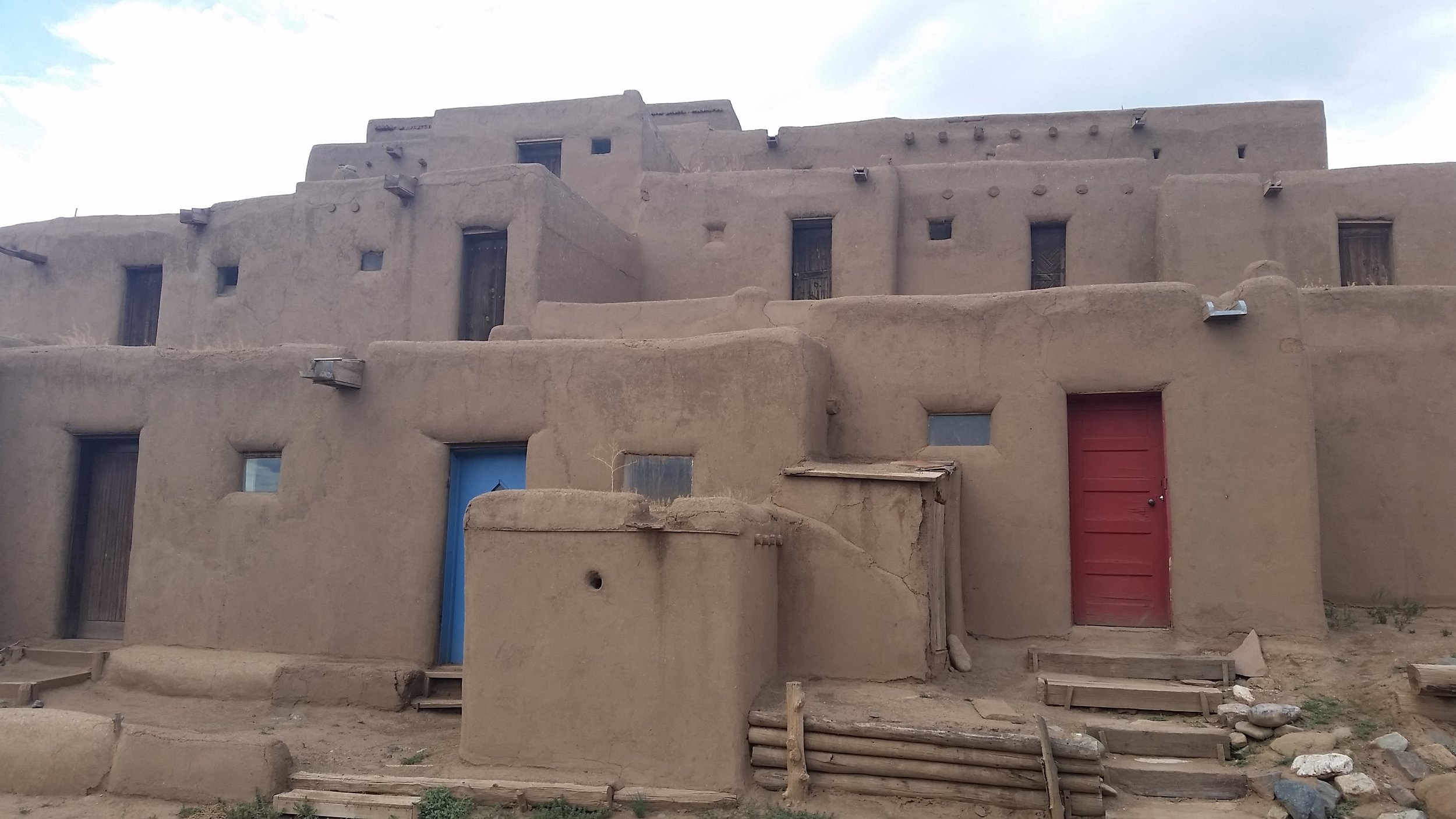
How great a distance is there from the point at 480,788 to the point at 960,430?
5178 millimetres

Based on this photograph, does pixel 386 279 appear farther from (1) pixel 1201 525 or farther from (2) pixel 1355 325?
(2) pixel 1355 325

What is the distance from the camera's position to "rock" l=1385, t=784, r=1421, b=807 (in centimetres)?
590

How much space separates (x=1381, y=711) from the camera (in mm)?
6824

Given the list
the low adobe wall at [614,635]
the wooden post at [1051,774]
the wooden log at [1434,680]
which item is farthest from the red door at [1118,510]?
the low adobe wall at [614,635]

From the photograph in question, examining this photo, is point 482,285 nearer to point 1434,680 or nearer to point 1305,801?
point 1305,801

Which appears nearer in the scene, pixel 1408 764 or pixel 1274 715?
pixel 1408 764

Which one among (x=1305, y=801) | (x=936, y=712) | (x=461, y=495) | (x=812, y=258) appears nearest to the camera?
(x=1305, y=801)

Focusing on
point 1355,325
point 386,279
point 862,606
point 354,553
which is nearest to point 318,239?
point 386,279

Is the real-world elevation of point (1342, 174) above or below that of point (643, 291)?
above

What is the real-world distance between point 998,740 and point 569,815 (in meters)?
2.87

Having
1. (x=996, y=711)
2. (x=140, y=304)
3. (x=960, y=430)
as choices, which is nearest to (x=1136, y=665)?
(x=996, y=711)

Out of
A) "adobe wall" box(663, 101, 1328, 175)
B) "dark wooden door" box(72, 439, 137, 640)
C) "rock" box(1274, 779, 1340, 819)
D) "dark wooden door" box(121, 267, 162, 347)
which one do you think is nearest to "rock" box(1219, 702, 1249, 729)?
"rock" box(1274, 779, 1340, 819)

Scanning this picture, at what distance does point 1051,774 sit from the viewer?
5922 mm

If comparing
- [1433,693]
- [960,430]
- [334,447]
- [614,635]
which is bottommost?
[1433,693]
